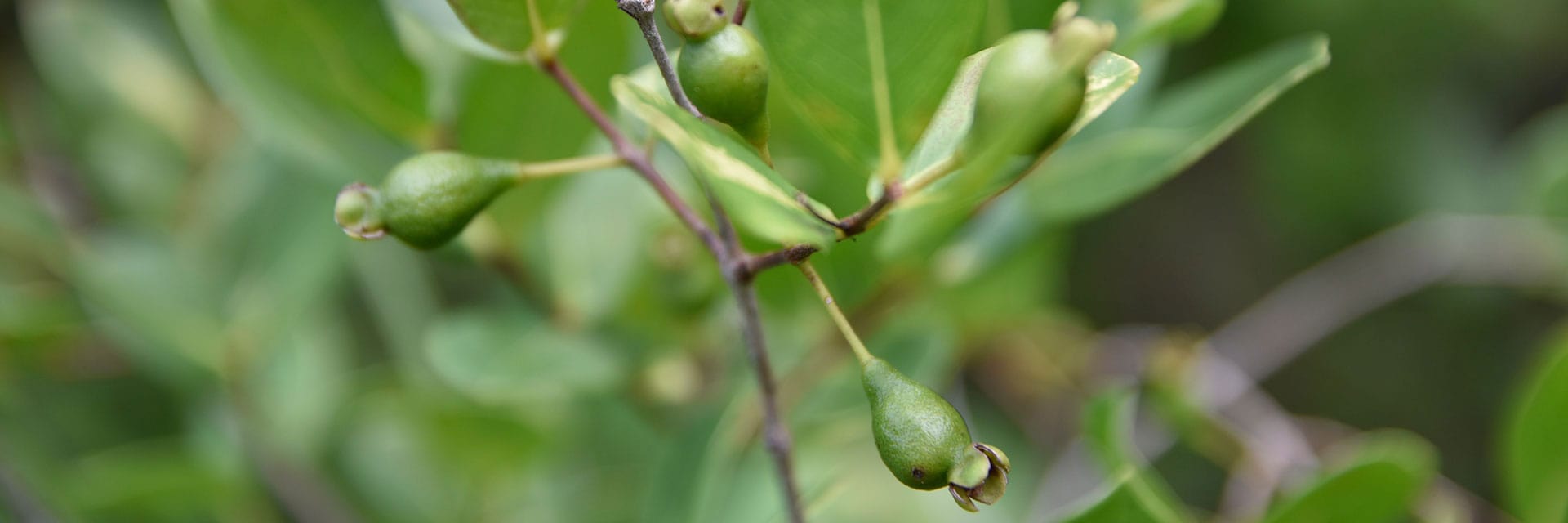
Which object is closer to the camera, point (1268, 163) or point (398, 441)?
point (398, 441)

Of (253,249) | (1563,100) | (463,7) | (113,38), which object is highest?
(113,38)

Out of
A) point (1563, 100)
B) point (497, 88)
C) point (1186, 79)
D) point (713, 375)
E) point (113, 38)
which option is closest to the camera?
point (497, 88)

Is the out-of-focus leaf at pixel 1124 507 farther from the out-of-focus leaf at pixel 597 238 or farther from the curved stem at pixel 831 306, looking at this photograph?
the out-of-focus leaf at pixel 597 238

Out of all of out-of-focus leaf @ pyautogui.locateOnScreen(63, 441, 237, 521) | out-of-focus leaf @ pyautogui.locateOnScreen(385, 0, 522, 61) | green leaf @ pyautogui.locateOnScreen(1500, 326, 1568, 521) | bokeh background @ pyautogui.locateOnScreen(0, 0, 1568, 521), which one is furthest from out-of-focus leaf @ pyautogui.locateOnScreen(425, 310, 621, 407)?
green leaf @ pyautogui.locateOnScreen(1500, 326, 1568, 521)

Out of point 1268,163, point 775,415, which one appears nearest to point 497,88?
point 775,415

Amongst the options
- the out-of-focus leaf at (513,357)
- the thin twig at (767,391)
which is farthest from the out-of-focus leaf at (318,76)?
Answer: the thin twig at (767,391)

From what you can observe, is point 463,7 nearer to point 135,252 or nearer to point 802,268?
point 802,268

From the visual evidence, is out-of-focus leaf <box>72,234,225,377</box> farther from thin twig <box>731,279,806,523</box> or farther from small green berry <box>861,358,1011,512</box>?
small green berry <box>861,358,1011,512</box>

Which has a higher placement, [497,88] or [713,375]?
[497,88]
